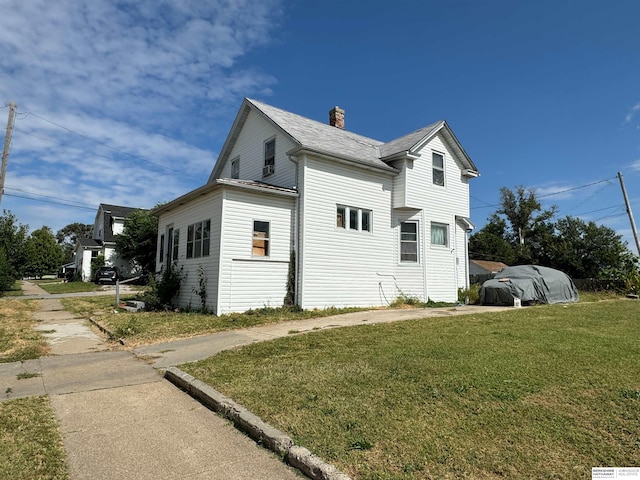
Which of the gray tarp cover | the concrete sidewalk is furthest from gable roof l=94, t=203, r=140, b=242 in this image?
the concrete sidewalk

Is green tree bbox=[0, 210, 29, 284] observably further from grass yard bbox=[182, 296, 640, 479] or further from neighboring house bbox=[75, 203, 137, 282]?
grass yard bbox=[182, 296, 640, 479]

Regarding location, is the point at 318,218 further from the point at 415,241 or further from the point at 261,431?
the point at 261,431

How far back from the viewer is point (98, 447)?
3.83m

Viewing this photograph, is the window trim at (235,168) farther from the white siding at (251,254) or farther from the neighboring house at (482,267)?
the neighboring house at (482,267)

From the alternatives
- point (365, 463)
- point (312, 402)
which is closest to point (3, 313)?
point (312, 402)

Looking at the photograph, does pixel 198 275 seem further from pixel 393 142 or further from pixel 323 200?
pixel 393 142

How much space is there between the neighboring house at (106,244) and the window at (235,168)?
24336 millimetres

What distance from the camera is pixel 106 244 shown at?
38.7m

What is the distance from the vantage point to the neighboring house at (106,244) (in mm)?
38312

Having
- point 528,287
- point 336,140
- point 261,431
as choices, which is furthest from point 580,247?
point 261,431

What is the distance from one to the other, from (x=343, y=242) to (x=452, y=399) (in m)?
10.6

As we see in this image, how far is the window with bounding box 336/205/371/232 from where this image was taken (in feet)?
49.4

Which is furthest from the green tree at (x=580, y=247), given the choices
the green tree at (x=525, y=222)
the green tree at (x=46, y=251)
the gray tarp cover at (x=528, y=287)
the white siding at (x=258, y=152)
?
the green tree at (x=46, y=251)

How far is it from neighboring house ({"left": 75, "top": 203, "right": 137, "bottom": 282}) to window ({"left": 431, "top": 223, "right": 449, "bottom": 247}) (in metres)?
31.3
